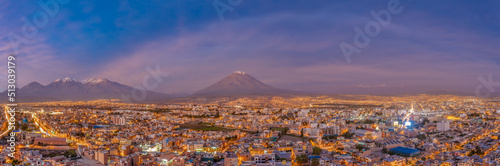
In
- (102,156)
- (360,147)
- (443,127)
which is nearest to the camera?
(102,156)

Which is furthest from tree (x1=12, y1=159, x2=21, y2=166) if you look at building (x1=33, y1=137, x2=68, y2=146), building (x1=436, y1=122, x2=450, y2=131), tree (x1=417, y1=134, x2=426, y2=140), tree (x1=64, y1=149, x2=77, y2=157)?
building (x1=436, y1=122, x2=450, y2=131)

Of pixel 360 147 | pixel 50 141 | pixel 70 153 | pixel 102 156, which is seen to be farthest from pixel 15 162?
pixel 360 147

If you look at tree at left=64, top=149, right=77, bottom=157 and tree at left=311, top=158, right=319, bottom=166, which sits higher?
tree at left=64, top=149, right=77, bottom=157

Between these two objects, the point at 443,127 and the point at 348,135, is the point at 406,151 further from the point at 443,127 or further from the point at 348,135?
the point at 443,127

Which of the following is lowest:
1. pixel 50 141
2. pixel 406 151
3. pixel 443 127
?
pixel 406 151

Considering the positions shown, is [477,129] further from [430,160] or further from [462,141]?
[430,160]

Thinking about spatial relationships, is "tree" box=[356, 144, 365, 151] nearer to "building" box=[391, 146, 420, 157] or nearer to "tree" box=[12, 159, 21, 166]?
"building" box=[391, 146, 420, 157]

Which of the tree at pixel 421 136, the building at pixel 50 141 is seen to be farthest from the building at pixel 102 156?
the tree at pixel 421 136

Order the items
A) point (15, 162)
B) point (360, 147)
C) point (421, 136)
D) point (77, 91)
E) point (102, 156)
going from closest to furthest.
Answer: point (15, 162) < point (102, 156) < point (360, 147) < point (421, 136) < point (77, 91)

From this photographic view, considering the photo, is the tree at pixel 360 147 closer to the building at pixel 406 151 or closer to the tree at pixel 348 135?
the building at pixel 406 151
